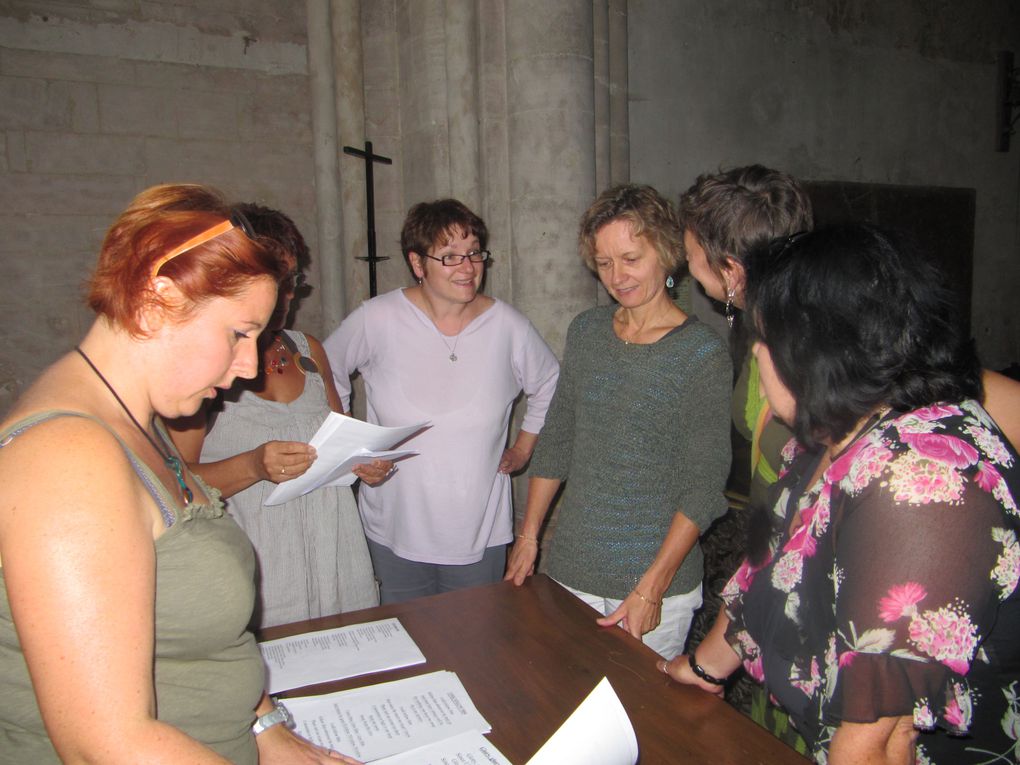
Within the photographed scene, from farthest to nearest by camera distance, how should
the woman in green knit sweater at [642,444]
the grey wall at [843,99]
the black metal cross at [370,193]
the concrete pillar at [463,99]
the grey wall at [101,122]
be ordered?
the grey wall at [843,99] < the black metal cross at [370,193] < the concrete pillar at [463,99] < the grey wall at [101,122] < the woman in green knit sweater at [642,444]

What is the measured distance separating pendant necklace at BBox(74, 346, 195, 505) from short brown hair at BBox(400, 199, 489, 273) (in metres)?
1.57

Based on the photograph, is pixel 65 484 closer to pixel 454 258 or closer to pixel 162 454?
pixel 162 454

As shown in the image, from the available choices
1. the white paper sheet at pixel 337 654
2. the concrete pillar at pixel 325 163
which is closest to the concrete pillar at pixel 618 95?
the concrete pillar at pixel 325 163

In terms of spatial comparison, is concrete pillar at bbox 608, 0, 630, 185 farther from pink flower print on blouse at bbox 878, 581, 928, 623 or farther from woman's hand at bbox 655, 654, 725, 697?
pink flower print on blouse at bbox 878, 581, 928, 623

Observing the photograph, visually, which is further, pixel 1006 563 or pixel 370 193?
pixel 370 193

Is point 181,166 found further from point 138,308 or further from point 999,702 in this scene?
point 999,702

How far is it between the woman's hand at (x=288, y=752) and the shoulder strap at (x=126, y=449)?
47cm

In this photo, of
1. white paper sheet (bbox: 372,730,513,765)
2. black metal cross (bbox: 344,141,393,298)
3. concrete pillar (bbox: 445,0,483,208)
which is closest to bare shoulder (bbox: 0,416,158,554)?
white paper sheet (bbox: 372,730,513,765)

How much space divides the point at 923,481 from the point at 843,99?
6138mm

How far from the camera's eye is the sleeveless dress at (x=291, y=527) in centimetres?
211

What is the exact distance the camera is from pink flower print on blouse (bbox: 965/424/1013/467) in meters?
1.06

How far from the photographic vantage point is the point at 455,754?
3.91 feet

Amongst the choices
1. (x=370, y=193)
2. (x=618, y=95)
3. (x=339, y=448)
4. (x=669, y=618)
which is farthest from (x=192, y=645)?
(x=618, y=95)

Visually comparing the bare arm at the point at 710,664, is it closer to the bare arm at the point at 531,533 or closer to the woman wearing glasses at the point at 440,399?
the bare arm at the point at 531,533
